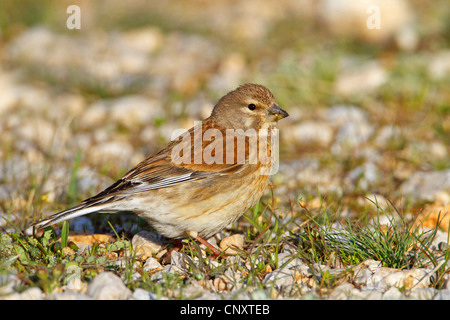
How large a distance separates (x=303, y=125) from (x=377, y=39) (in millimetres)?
2450

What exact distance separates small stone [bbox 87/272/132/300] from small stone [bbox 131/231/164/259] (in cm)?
56

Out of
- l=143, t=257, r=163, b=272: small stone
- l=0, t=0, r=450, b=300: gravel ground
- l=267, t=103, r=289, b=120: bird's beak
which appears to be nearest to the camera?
l=0, t=0, r=450, b=300: gravel ground

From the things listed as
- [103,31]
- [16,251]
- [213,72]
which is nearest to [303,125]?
[213,72]

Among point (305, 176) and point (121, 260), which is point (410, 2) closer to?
point (305, 176)

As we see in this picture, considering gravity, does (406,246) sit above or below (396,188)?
below

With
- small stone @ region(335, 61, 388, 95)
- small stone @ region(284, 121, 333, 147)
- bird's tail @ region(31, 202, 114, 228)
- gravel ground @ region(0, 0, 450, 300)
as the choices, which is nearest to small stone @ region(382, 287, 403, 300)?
gravel ground @ region(0, 0, 450, 300)

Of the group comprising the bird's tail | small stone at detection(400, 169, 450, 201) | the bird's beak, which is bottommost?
the bird's tail

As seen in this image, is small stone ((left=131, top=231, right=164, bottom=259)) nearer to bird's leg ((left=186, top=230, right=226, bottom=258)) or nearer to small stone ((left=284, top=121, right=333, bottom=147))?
bird's leg ((left=186, top=230, right=226, bottom=258))

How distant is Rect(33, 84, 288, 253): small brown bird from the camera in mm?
3527

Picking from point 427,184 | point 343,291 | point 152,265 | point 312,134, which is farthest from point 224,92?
point 343,291

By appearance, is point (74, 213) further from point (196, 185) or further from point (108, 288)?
point (196, 185)

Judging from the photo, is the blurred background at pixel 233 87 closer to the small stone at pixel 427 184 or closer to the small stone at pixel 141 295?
the small stone at pixel 427 184

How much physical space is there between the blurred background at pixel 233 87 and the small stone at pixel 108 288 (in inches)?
39.8

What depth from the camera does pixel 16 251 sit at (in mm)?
3301
